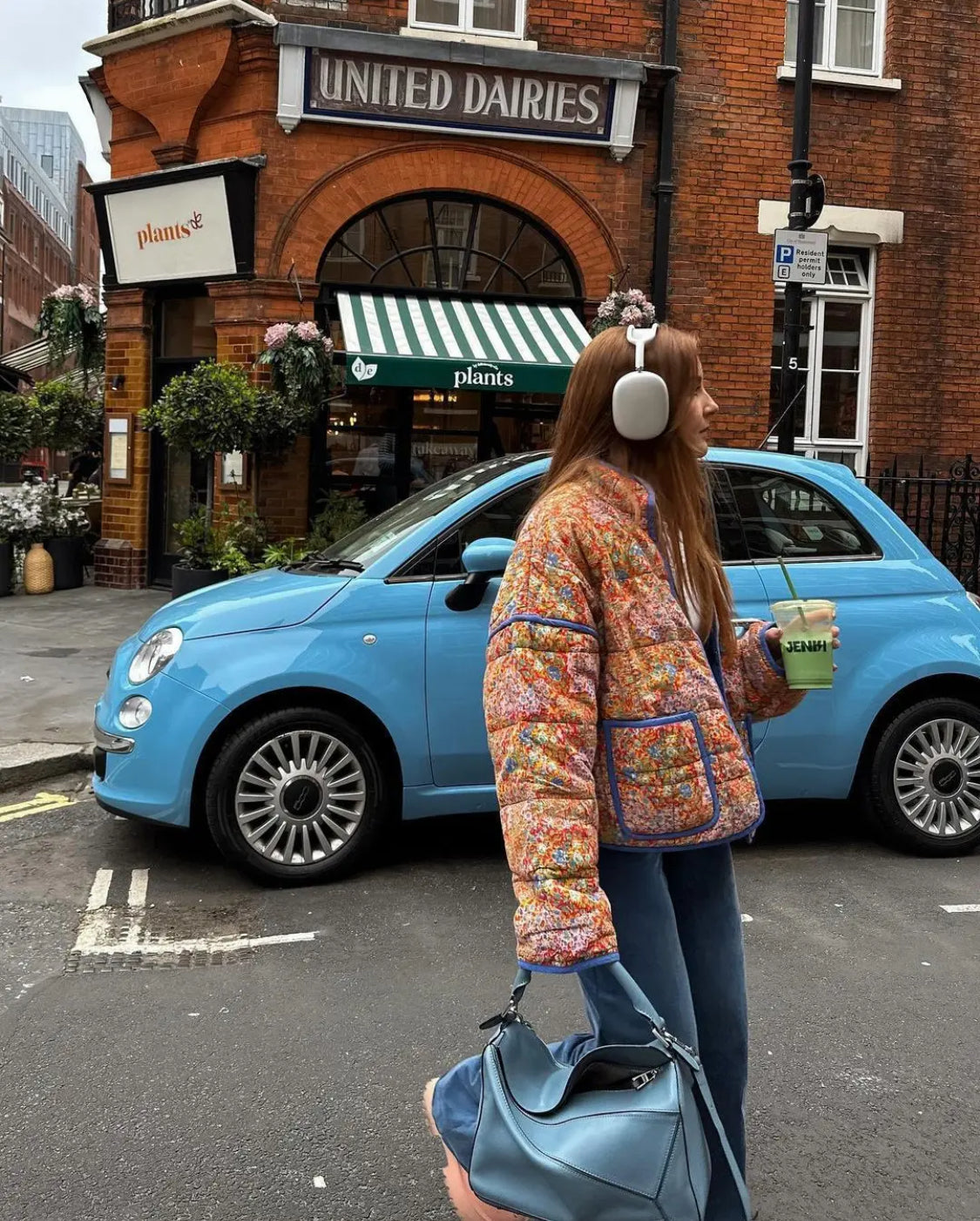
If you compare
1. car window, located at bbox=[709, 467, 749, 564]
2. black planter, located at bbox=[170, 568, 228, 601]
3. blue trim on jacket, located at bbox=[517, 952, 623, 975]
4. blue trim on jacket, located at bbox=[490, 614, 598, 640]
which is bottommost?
blue trim on jacket, located at bbox=[517, 952, 623, 975]

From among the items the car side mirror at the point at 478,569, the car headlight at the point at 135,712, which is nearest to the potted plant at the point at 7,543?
the car headlight at the point at 135,712

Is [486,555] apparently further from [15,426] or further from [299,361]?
[15,426]

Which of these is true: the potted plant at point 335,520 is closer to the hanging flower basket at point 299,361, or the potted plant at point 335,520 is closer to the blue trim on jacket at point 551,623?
the hanging flower basket at point 299,361

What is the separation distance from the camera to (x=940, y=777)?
531 centimetres

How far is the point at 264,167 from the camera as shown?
Result: 11.6 metres

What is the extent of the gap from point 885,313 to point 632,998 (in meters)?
12.3

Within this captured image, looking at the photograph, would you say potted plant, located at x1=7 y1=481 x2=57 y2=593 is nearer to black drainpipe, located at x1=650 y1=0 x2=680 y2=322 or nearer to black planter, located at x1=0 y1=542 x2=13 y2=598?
black planter, located at x1=0 y1=542 x2=13 y2=598

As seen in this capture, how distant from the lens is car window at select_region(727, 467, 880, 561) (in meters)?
5.21

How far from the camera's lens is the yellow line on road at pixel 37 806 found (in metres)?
5.87

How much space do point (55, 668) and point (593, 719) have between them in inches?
308

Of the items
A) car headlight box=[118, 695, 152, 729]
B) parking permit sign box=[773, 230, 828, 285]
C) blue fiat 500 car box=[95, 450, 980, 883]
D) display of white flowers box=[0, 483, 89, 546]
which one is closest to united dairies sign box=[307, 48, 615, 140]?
parking permit sign box=[773, 230, 828, 285]

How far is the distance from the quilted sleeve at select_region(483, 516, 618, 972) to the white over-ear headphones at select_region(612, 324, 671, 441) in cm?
23

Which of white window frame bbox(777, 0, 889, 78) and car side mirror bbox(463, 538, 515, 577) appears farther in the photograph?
white window frame bbox(777, 0, 889, 78)

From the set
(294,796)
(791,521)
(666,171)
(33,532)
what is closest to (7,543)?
(33,532)
